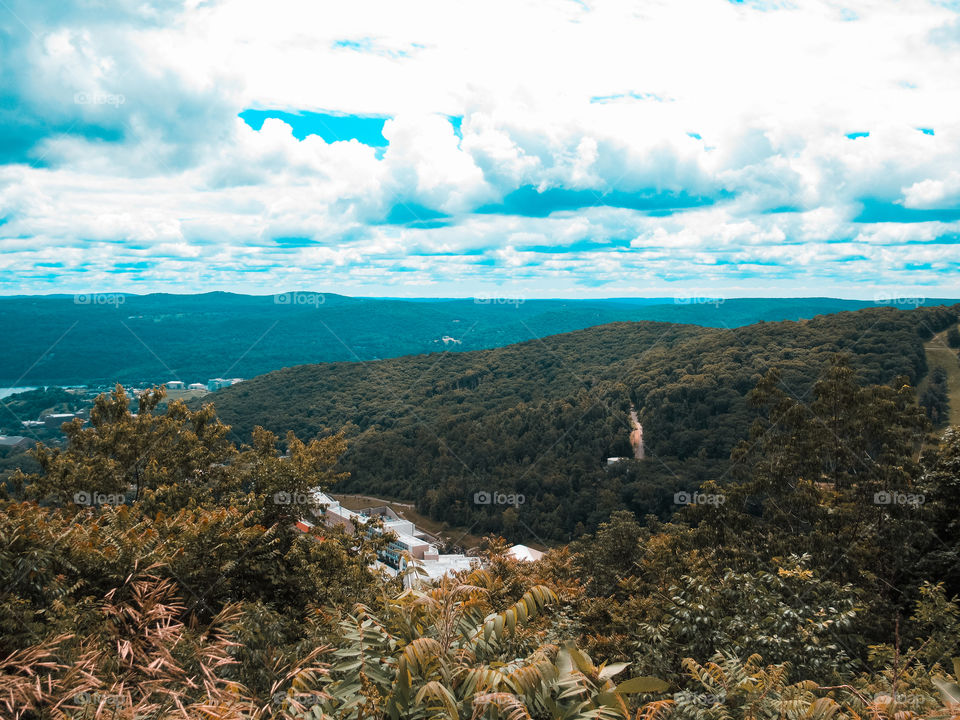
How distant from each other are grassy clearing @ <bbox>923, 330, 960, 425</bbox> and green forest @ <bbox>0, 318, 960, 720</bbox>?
47.2 m

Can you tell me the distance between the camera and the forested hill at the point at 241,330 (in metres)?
A: 115

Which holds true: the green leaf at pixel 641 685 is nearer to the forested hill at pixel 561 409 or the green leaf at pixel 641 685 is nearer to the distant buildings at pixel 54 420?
the forested hill at pixel 561 409

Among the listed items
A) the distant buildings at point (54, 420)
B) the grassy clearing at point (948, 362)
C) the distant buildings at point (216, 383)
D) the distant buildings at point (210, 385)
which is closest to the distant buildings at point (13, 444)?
the distant buildings at point (54, 420)

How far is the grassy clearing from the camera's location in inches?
2071

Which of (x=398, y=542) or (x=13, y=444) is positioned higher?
(x=13, y=444)

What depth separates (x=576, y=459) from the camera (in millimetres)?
63125

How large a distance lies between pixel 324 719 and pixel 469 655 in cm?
75

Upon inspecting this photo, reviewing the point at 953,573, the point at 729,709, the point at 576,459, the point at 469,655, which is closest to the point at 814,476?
the point at 953,573

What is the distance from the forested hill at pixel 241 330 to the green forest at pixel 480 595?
282 feet

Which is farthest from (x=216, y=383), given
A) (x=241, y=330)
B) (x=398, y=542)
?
(x=398, y=542)

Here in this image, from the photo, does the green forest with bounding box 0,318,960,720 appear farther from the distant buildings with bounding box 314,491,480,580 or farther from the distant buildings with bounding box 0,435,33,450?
the distant buildings with bounding box 0,435,33,450

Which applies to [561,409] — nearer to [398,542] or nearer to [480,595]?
[398,542]

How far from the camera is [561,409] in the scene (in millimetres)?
71000

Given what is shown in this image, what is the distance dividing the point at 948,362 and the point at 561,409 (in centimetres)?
4215
